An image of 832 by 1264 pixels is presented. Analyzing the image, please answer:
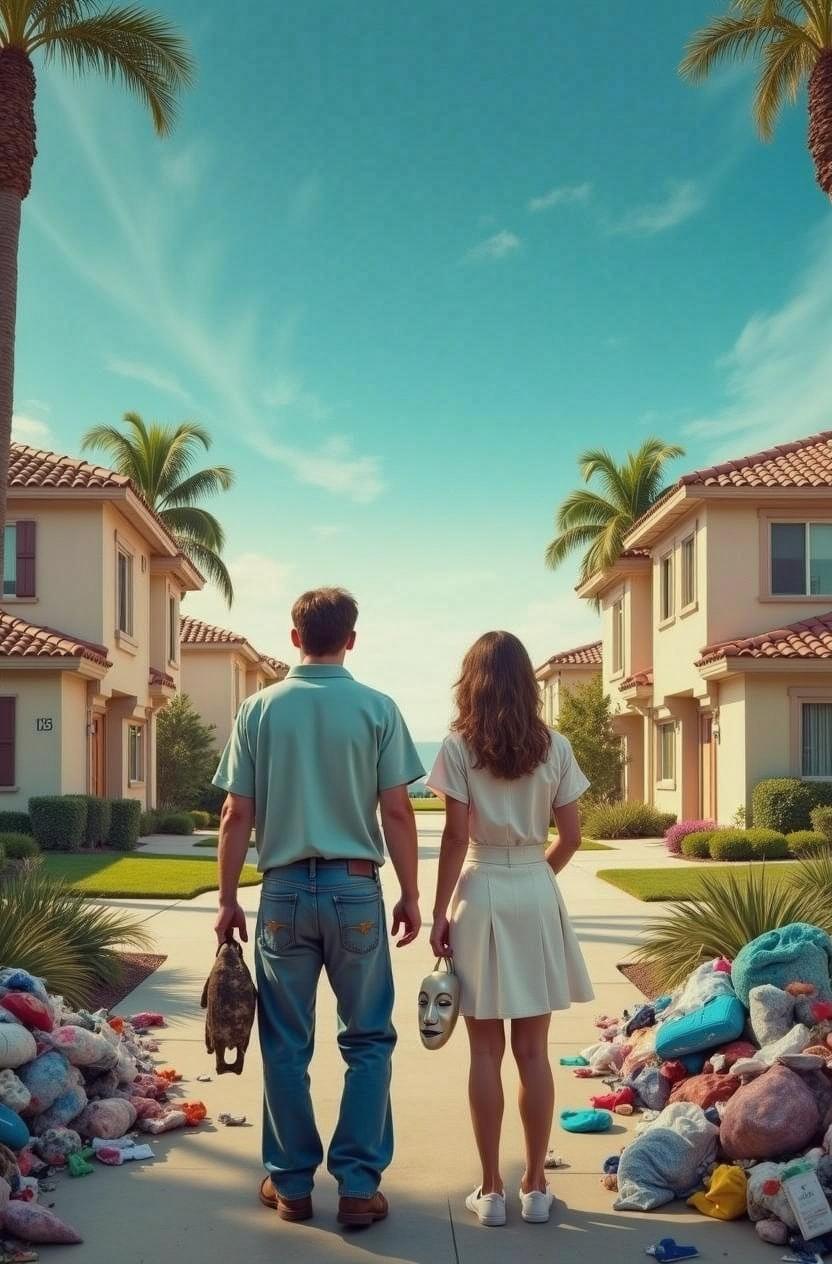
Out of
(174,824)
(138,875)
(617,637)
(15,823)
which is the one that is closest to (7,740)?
(15,823)

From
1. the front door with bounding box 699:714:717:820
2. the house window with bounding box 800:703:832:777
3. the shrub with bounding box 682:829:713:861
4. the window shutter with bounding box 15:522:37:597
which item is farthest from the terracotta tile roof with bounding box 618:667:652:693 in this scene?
the window shutter with bounding box 15:522:37:597

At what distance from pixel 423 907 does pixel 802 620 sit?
497 inches

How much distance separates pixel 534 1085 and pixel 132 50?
14108mm

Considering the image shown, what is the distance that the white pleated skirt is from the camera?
474 centimetres

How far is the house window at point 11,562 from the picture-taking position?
2530 cm

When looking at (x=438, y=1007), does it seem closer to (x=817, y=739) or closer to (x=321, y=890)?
(x=321, y=890)

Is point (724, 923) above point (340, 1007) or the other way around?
the other way around

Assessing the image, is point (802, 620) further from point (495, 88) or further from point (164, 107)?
point (164, 107)

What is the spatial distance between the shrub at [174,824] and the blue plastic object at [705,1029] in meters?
25.9

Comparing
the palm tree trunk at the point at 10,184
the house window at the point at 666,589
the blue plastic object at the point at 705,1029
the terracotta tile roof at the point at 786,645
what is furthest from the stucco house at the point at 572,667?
the blue plastic object at the point at 705,1029

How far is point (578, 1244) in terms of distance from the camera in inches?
182

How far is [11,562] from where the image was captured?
25.5m

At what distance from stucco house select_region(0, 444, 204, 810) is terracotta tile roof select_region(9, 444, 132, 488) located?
1.0 inches

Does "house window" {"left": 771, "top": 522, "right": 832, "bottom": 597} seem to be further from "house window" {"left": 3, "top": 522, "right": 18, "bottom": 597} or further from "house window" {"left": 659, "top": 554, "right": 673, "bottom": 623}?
"house window" {"left": 3, "top": 522, "right": 18, "bottom": 597}
